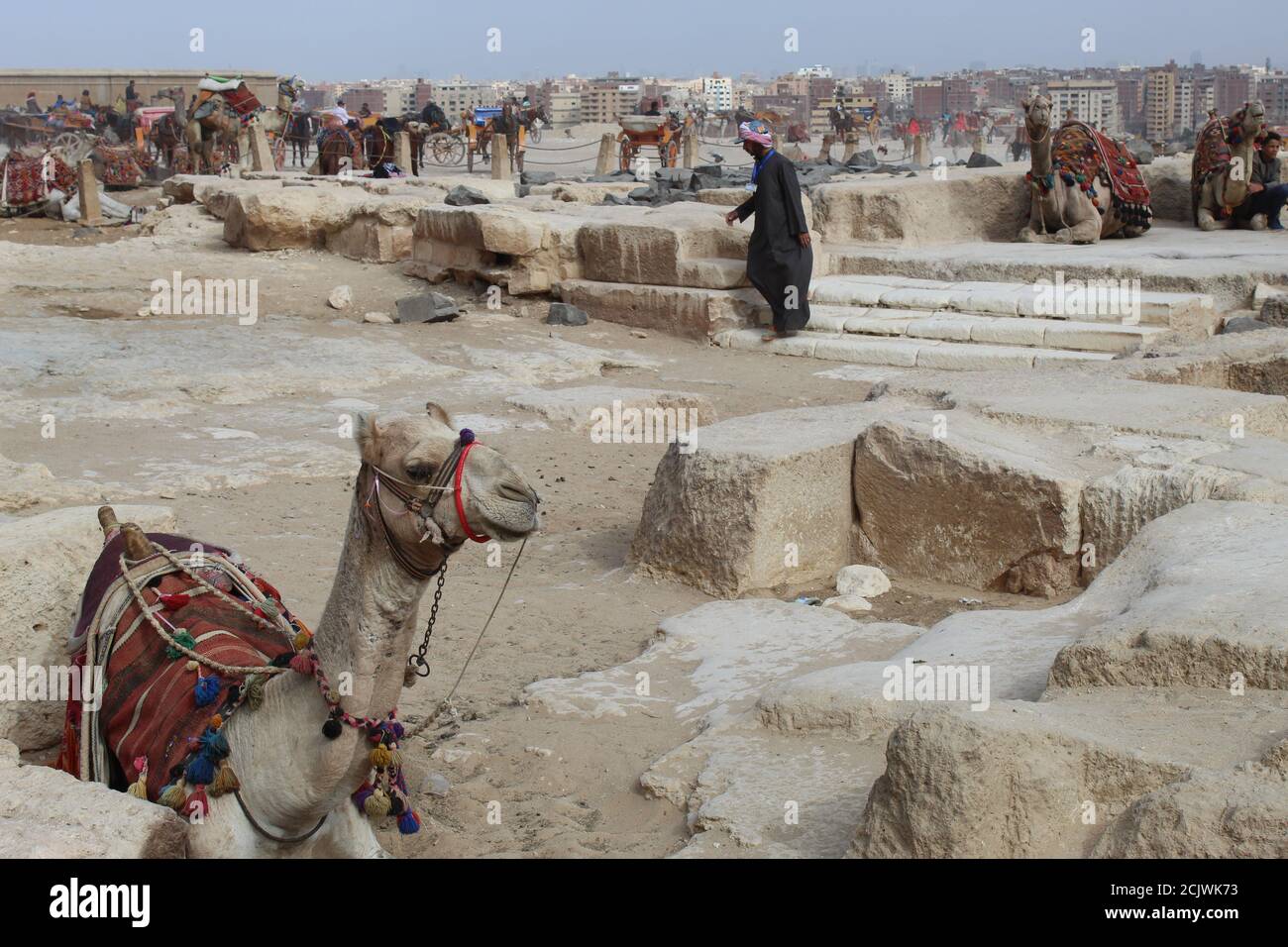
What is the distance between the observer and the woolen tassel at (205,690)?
321 cm

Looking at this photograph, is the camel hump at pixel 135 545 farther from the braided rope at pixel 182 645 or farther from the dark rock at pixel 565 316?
the dark rock at pixel 565 316

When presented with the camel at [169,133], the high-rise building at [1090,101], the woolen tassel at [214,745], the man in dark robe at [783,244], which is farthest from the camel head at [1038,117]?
the high-rise building at [1090,101]

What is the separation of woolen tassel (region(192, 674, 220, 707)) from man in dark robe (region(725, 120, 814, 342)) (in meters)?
8.79

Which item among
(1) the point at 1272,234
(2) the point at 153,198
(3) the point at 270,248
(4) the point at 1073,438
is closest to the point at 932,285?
(1) the point at 1272,234

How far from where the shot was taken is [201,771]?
308cm

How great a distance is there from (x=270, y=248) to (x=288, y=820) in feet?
40.7

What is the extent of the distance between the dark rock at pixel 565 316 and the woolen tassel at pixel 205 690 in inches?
363

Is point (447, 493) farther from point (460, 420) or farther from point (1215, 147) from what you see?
point (1215, 147)

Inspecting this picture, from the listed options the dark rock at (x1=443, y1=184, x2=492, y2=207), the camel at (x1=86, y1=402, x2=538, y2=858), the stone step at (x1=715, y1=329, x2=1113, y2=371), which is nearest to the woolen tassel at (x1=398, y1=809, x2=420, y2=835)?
the camel at (x1=86, y1=402, x2=538, y2=858)

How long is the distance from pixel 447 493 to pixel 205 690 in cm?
88

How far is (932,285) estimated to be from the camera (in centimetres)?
1202

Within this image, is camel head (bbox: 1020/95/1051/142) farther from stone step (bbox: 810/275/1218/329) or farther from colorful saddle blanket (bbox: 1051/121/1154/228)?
stone step (bbox: 810/275/1218/329)

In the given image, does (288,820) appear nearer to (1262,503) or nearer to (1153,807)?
(1153,807)

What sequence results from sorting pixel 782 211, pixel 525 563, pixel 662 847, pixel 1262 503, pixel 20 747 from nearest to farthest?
pixel 662 847, pixel 20 747, pixel 1262 503, pixel 525 563, pixel 782 211
